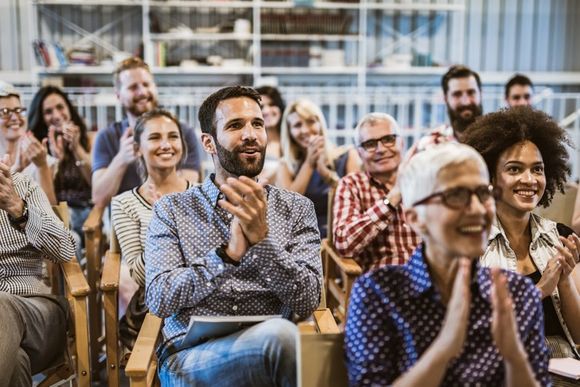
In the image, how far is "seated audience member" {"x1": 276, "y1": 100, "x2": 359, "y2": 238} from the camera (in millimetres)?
3383

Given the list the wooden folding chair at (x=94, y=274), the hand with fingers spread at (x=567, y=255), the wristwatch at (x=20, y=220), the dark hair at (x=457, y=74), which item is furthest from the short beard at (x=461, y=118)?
the wristwatch at (x=20, y=220)

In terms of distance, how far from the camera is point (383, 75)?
753cm

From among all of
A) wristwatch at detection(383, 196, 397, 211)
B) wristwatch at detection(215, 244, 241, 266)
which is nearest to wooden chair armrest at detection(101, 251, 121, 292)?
wristwatch at detection(215, 244, 241, 266)

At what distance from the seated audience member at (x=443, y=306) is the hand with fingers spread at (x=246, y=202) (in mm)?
365

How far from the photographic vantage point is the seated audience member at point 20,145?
10.0ft

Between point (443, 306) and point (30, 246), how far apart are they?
59.8 inches

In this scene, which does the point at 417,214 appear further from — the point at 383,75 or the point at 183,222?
the point at 383,75

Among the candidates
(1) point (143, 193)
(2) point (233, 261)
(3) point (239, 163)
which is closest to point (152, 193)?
(1) point (143, 193)

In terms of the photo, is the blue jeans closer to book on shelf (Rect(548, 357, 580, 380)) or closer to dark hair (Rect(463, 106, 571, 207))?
book on shelf (Rect(548, 357, 580, 380))

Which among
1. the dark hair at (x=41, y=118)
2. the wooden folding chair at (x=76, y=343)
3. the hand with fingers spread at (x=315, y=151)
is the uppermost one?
the dark hair at (x=41, y=118)

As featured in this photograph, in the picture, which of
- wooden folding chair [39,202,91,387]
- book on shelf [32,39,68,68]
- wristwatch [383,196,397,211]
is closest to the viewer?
wooden folding chair [39,202,91,387]

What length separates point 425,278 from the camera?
1.32m

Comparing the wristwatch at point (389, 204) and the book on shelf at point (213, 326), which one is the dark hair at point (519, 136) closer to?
the wristwatch at point (389, 204)

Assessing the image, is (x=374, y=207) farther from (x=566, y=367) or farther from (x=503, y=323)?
(x=503, y=323)
